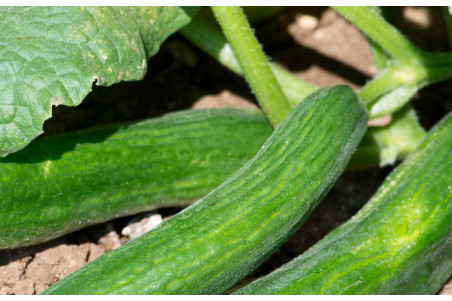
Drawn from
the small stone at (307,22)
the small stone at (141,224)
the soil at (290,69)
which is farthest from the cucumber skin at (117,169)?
the small stone at (307,22)

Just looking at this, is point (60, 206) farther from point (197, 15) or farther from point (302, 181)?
point (197, 15)

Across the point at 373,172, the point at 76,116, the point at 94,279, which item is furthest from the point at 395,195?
the point at 76,116

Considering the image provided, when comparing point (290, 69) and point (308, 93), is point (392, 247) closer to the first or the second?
point (308, 93)

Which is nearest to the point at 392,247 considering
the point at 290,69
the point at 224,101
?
the point at 224,101

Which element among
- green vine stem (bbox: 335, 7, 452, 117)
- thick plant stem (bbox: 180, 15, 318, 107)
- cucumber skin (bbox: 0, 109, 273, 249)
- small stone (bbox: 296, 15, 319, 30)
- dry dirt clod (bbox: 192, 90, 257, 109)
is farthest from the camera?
small stone (bbox: 296, 15, 319, 30)

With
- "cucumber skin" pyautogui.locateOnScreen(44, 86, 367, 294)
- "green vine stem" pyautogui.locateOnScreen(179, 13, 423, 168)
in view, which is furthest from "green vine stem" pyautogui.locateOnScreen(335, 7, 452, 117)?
"cucumber skin" pyautogui.locateOnScreen(44, 86, 367, 294)

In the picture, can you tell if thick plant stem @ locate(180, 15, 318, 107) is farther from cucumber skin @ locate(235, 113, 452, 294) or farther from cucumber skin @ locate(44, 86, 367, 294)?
cucumber skin @ locate(235, 113, 452, 294)
